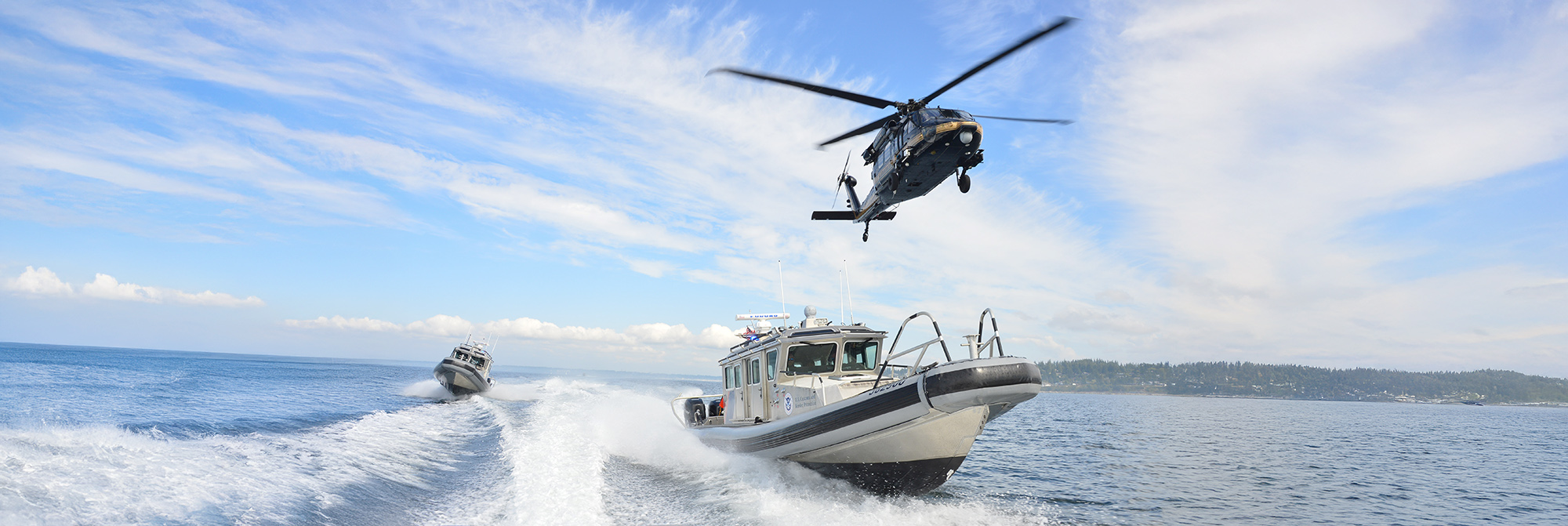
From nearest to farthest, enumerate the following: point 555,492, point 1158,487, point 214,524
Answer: point 214,524 → point 555,492 → point 1158,487

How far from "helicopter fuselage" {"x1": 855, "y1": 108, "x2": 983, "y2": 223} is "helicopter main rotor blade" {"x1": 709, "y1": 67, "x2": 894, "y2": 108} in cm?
65

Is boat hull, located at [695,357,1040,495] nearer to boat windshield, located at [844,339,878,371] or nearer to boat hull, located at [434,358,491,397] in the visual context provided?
boat windshield, located at [844,339,878,371]

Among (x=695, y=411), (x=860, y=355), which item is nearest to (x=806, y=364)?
(x=860, y=355)

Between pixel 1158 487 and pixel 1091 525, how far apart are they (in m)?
6.05

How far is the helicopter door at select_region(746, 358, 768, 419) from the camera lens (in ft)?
46.1

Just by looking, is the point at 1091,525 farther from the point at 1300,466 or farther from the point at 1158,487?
the point at 1300,466

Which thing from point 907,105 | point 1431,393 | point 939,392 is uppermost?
point 907,105

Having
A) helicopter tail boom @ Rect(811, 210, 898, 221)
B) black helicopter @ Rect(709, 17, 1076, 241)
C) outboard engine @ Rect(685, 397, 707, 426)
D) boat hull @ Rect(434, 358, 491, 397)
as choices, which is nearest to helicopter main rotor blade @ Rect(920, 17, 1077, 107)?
black helicopter @ Rect(709, 17, 1076, 241)

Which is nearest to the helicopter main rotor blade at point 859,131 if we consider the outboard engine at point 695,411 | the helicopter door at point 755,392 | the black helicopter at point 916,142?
the black helicopter at point 916,142

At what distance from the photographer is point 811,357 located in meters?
13.5

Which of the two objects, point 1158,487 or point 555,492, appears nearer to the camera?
point 555,492

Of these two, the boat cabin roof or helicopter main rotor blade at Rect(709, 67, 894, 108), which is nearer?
helicopter main rotor blade at Rect(709, 67, 894, 108)

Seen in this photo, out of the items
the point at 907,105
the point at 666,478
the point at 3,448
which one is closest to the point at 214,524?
the point at 3,448

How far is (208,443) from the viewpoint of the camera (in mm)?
13875
